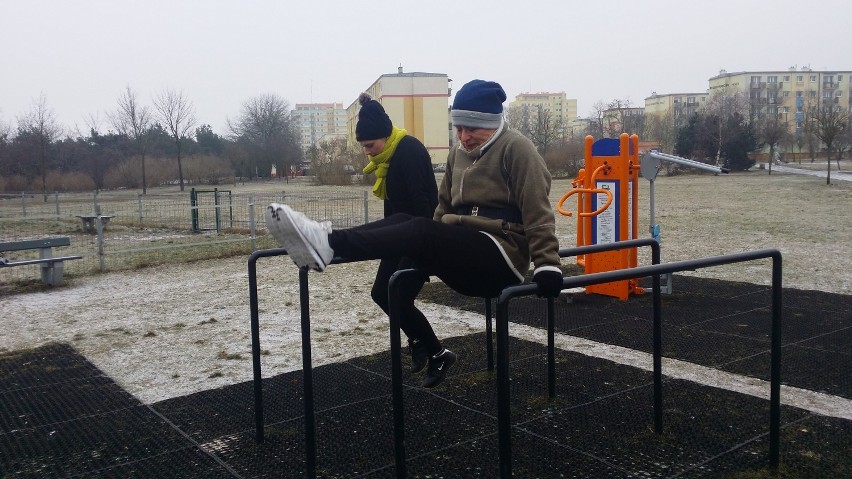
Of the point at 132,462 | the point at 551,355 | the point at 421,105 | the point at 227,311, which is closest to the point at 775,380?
the point at 551,355

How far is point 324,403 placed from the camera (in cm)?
399

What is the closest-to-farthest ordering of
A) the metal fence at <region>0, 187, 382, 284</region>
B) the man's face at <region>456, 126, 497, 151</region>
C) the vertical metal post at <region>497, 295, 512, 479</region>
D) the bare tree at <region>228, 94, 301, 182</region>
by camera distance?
1. the vertical metal post at <region>497, 295, 512, 479</region>
2. the man's face at <region>456, 126, 497, 151</region>
3. the metal fence at <region>0, 187, 382, 284</region>
4. the bare tree at <region>228, 94, 301, 182</region>

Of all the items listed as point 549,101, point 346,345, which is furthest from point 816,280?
point 549,101

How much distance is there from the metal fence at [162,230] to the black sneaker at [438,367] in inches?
246

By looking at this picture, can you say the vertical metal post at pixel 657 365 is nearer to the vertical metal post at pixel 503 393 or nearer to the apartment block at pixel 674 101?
the vertical metal post at pixel 503 393

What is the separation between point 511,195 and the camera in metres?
2.91

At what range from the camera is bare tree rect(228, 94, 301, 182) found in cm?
6109

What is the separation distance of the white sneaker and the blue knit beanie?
839mm

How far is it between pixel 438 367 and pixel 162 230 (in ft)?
43.9

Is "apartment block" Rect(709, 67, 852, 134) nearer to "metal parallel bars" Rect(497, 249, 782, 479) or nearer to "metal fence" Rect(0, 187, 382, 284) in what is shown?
"metal fence" Rect(0, 187, 382, 284)

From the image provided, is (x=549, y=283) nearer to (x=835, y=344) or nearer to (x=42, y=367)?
(x=835, y=344)

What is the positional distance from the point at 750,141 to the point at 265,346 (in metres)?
39.4

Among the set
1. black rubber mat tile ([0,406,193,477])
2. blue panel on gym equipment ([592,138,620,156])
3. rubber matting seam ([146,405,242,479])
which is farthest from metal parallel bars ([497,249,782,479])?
blue panel on gym equipment ([592,138,620,156])

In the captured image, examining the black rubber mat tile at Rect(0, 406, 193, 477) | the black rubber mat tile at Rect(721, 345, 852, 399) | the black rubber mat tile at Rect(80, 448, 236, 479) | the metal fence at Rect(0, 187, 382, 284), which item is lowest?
the black rubber mat tile at Rect(0, 406, 193, 477)
